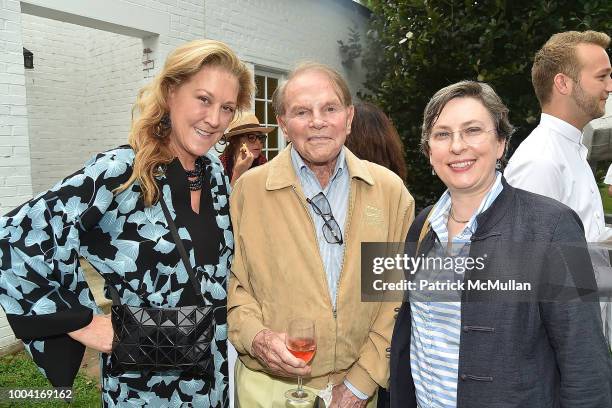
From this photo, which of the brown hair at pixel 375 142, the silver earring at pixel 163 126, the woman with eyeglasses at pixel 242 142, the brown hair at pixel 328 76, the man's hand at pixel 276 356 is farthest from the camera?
the woman with eyeglasses at pixel 242 142

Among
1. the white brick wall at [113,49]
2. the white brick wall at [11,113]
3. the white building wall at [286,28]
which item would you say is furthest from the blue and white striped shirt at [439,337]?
the white brick wall at [113,49]

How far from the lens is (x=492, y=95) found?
5.95 feet

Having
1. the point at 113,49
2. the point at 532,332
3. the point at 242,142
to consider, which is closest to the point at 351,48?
the point at 113,49

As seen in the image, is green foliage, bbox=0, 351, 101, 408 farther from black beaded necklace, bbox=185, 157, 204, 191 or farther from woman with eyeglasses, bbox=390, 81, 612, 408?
woman with eyeglasses, bbox=390, 81, 612, 408

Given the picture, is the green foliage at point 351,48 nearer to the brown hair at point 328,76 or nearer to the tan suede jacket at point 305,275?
the brown hair at point 328,76

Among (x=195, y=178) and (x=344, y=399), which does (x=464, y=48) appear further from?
(x=344, y=399)

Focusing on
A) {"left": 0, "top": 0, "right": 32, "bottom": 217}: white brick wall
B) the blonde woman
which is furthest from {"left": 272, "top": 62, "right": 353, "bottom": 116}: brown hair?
{"left": 0, "top": 0, "right": 32, "bottom": 217}: white brick wall

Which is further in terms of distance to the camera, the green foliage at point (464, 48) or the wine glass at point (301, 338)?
the green foliage at point (464, 48)

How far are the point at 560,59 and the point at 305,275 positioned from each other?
2.25 meters

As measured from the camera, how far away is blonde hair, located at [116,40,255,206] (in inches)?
78.3

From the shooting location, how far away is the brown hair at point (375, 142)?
10.4 ft

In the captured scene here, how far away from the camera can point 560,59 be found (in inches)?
119

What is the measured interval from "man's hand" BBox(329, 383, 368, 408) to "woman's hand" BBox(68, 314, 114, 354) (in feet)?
3.37

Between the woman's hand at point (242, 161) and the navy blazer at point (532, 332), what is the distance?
3449 millimetres
